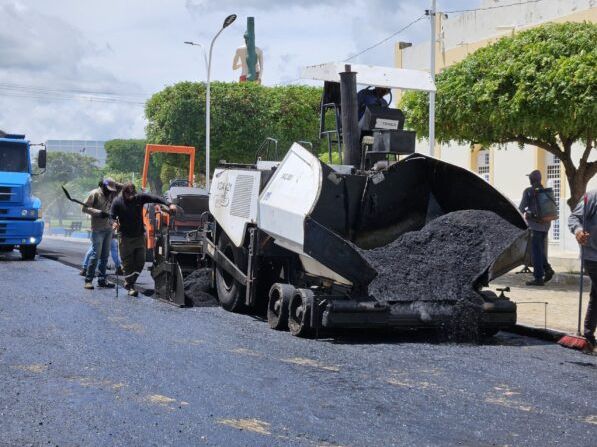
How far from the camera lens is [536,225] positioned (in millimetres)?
15125

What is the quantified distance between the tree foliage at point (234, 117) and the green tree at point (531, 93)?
27380 millimetres

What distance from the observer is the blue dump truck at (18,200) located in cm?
1898

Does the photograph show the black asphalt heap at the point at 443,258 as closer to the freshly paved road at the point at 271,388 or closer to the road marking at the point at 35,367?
the freshly paved road at the point at 271,388

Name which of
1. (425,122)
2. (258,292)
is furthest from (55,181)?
(258,292)

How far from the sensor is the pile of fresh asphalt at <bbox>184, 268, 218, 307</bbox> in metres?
11.7

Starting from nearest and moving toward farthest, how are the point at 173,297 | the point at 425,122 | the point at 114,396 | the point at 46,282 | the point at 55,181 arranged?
the point at 114,396 → the point at 173,297 → the point at 46,282 → the point at 425,122 → the point at 55,181

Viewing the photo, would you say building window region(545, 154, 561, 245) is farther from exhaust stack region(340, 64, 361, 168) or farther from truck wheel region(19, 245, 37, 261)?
exhaust stack region(340, 64, 361, 168)

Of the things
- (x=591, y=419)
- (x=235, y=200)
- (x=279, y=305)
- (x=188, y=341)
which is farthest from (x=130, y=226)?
(x=591, y=419)

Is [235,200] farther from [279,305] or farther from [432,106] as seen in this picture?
[432,106]

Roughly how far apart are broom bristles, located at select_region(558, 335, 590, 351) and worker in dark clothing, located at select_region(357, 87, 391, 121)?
11.4 feet

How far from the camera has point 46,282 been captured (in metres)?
14.2

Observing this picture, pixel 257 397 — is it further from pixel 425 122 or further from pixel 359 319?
pixel 425 122

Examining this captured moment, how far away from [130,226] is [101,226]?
105cm

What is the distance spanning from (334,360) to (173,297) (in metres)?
4.52
